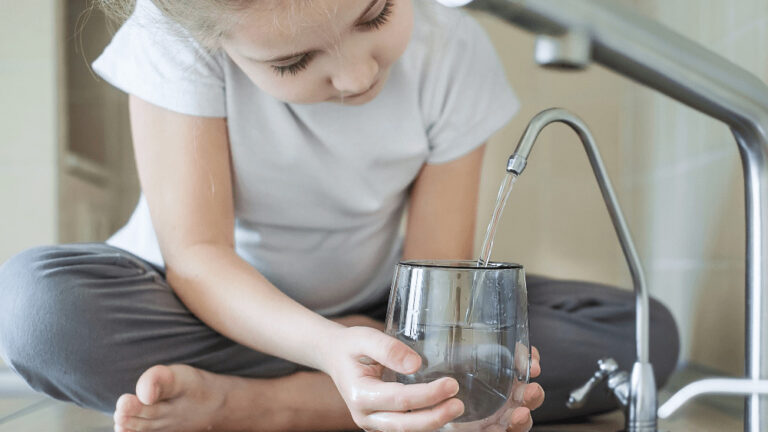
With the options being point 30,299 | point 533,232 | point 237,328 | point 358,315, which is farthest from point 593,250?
point 30,299

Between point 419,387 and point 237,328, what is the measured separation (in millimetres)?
365

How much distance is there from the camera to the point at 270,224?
1.11 m

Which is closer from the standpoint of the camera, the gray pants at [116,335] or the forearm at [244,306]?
the forearm at [244,306]

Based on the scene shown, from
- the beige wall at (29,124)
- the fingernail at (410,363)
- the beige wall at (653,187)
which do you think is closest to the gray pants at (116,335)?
the beige wall at (653,187)

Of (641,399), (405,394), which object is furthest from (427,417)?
(641,399)

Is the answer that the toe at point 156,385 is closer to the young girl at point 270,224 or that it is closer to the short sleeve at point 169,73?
the young girl at point 270,224

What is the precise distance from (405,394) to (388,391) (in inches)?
0.7

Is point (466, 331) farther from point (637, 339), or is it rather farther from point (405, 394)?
point (637, 339)

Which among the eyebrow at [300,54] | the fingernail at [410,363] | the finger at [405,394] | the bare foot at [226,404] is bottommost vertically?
the bare foot at [226,404]

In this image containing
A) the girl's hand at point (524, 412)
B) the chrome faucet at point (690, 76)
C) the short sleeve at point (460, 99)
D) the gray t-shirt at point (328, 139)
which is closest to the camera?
the chrome faucet at point (690, 76)

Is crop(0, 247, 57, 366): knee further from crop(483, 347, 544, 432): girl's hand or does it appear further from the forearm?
crop(483, 347, 544, 432): girl's hand

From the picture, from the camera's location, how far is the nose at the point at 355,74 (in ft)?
2.50

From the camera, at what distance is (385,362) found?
0.61 metres

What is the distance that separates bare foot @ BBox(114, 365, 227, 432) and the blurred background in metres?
0.75
